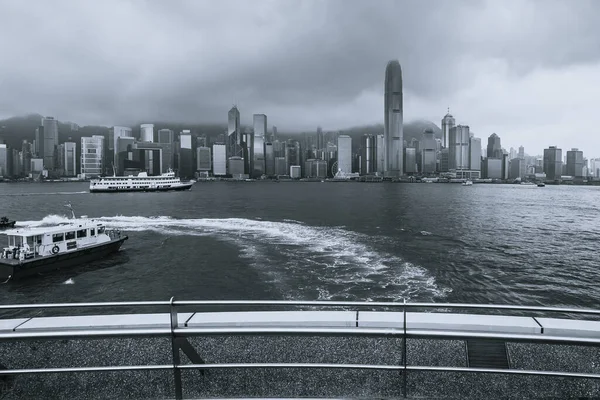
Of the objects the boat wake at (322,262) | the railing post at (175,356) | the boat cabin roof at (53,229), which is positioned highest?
the railing post at (175,356)

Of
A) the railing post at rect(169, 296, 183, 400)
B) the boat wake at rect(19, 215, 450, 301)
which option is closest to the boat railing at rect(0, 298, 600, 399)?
the railing post at rect(169, 296, 183, 400)

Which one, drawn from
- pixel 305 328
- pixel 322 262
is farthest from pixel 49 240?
pixel 305 328

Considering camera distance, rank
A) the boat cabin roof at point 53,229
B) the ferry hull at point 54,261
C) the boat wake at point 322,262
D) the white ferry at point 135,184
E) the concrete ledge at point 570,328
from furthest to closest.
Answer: the white ferry at point 135,184
the boat cabin roof at point 53,229
the ferry hull at point 54,261
the boat wake at point 322,262
the concrete ledge at point 570,328

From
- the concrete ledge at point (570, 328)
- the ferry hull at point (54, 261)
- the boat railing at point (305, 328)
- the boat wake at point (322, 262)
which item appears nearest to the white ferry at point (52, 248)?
the ferry hull at point (54, 261)

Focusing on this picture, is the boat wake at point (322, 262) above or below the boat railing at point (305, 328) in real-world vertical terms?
below

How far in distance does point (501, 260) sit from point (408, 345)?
104 ft

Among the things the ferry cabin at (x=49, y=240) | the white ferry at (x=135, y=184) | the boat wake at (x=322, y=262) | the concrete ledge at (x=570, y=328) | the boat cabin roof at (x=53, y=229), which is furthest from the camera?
the white ferry at (x=135, y=184)

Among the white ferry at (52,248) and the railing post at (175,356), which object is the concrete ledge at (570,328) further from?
the white ferry at (52,248)

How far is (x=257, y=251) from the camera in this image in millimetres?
35344

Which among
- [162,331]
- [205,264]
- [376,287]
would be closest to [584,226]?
[376,287]

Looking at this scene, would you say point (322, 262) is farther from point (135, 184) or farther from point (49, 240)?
point (135, 184)

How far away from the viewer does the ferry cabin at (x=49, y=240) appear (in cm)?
2967

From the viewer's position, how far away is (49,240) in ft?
102

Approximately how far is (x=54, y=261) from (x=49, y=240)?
1834 mm
